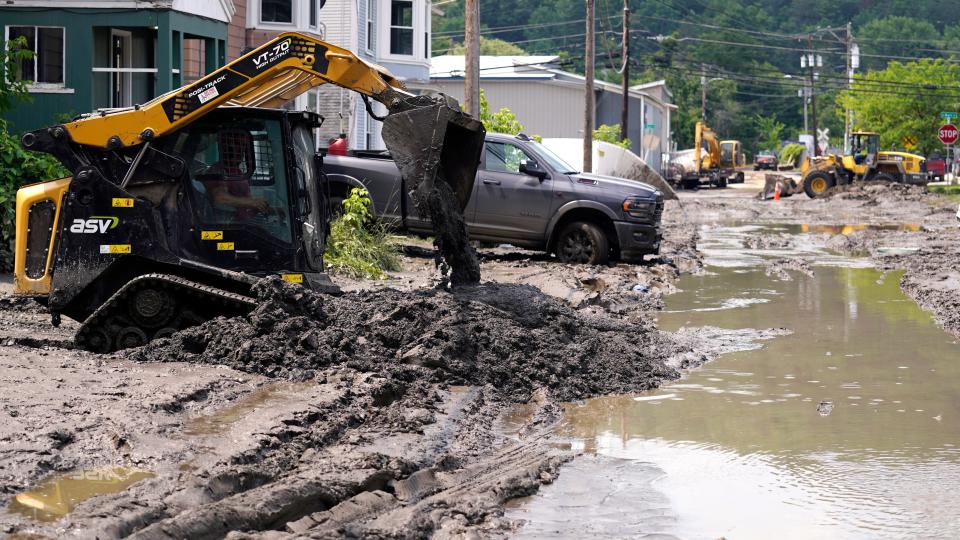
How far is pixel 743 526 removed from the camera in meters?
7.05

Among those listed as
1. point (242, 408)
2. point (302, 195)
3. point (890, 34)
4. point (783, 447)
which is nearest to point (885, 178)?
point (302, 195)

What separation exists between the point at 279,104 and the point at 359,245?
4.97 metres

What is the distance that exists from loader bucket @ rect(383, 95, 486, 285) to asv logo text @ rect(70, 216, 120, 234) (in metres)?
2.60

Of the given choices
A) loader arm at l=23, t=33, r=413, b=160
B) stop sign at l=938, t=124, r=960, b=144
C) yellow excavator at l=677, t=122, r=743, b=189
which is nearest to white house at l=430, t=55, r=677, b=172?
yellow excavator at l=677, t=122, r=743, b=189

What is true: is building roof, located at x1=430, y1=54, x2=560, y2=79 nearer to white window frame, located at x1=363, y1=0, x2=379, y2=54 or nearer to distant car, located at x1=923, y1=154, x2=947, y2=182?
white window frame, located at x1=363, y1=0, x2=379, y2=54

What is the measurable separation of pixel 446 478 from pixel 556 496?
2.19 feet

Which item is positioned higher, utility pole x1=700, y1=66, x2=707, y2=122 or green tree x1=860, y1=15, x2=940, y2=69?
green tree x1=860, y1=15, x2=940, y2=69

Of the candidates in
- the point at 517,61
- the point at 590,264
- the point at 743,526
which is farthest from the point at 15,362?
the point at 517,61

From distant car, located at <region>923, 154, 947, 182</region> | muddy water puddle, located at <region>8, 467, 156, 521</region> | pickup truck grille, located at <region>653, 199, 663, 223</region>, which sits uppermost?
distant car, located at <region>923, 154, 947, 182</region>

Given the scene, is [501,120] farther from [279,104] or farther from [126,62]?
[279,104]

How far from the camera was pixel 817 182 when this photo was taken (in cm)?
5072

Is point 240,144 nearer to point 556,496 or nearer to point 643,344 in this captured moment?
point 643,344

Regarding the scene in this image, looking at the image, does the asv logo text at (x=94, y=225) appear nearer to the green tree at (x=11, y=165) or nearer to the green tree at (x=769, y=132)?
the green tree at (x=11, y=165)

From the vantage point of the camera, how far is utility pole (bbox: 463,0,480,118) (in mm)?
21266
